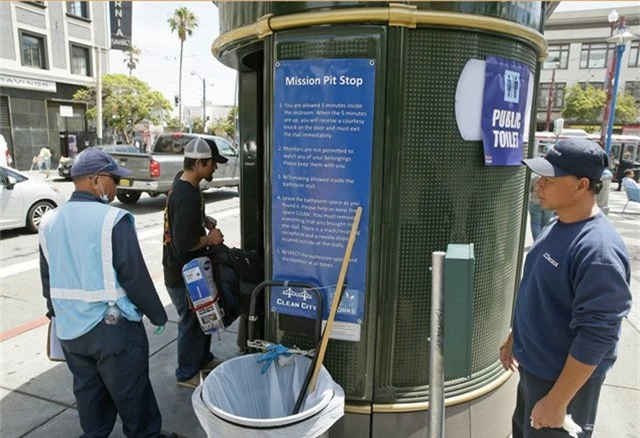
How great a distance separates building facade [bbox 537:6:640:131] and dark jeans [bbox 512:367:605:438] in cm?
4415

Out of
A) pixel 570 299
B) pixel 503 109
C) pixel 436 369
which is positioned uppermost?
pixel 503 109

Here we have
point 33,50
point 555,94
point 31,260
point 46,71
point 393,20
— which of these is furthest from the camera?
point 555,94

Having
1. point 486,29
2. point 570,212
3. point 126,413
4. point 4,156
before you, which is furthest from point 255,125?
point 4,156

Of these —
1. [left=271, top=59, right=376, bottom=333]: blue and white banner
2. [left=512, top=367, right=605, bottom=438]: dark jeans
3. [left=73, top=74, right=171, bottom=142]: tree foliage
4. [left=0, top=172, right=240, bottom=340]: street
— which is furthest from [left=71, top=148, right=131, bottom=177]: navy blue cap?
[left=73, top=74, right=171, bottom=142]: tree foliage

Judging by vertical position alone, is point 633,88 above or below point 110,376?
above

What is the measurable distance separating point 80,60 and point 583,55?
4122 cm

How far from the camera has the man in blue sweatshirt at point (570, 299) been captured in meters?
1.82

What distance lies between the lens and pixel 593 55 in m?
41.5

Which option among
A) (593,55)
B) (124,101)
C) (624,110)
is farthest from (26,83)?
(593,55)

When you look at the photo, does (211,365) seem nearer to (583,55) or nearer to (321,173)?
(321,173)

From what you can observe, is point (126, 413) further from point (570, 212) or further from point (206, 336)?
point (570, 212)

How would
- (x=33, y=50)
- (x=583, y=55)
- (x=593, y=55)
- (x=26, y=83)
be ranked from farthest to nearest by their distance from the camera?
(x=583, y=55)
(x=593, y=55)
(x=33, y=50)
(x=26, y=83)

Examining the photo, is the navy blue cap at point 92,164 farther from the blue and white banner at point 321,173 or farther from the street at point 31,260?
the street at point 31,260

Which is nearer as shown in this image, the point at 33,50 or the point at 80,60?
the point at 33,50
